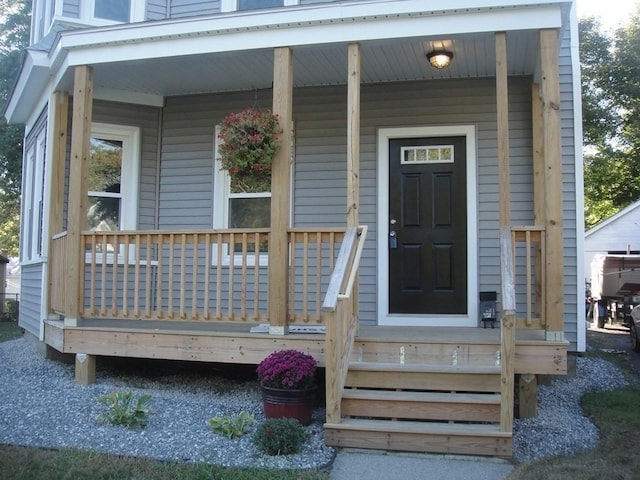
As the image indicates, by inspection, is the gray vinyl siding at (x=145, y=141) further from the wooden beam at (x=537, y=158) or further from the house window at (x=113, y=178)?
the wooden beam at (x=537, y=158)

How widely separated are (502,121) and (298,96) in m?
2.78

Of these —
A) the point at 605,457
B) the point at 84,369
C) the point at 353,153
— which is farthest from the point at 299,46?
the point at 605,457

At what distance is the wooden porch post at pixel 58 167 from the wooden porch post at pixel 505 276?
4.52 metres

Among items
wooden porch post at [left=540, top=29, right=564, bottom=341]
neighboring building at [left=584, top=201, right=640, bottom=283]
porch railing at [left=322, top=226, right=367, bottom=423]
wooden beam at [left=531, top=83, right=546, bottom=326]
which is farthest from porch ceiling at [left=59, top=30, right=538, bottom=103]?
neighboring building at [left=584, top=201, right=640, bottom=283]

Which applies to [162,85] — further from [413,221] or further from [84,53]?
[413,221]

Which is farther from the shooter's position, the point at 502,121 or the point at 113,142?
the point at 113,142

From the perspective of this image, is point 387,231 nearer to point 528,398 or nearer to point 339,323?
point 528,398

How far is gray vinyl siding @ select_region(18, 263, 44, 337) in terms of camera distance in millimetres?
7247

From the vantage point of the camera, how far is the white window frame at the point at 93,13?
294 inches

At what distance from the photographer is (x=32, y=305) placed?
305 inches

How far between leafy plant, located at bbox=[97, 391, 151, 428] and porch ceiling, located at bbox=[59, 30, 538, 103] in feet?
10.1

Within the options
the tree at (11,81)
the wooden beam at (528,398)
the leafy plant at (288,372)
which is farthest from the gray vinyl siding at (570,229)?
the tree at (11,81)

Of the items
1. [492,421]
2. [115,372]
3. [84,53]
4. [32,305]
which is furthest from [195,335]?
[32,305]

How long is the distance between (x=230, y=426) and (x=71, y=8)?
577cm
